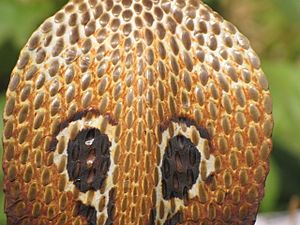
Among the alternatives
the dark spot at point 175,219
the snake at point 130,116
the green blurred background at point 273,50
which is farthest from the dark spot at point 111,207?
the green blurred background at point 273,50

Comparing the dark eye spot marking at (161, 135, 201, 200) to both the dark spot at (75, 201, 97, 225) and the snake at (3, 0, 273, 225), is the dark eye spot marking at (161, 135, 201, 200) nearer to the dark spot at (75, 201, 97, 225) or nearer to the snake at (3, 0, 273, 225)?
the snake at (3, 0, 273, 225)

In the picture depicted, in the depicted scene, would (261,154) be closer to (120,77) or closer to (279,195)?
(120,77)

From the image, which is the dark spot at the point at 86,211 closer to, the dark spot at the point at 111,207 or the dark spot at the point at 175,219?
the dark spot at the point at 111,207

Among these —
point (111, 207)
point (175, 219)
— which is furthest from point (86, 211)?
point (175, 219)

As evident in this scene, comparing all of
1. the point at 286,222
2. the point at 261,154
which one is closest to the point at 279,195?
the point at 286,222

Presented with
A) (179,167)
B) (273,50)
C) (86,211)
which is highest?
(273,50)

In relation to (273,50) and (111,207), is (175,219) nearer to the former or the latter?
(111,207)

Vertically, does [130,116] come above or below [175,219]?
above
